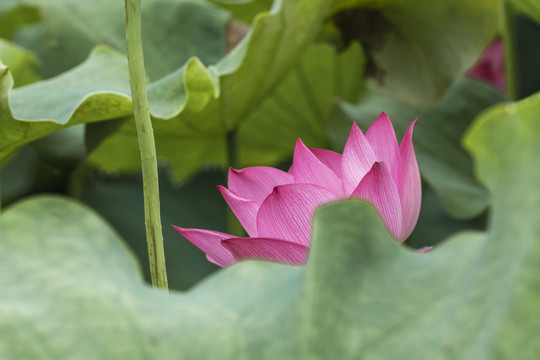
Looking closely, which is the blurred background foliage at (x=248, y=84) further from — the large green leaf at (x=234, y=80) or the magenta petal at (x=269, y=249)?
the magenta petal at (x=269, y=249)

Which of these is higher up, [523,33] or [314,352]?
[314,352]

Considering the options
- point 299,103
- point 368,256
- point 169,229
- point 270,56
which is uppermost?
point 368,256

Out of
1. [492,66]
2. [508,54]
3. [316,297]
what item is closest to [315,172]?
[316,297]

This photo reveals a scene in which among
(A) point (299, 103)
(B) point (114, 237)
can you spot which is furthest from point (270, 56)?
(B) point (114, 237)

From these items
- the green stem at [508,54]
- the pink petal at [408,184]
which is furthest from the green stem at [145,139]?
the green stem at [508,54]

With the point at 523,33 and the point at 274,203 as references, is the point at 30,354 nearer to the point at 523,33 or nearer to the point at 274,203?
the point at 274,203

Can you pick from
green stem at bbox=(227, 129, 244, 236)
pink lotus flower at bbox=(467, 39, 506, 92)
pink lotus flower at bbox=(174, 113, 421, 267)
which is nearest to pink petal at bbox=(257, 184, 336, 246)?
pink lotus flower at bbox=(174, 113, 421, 267)

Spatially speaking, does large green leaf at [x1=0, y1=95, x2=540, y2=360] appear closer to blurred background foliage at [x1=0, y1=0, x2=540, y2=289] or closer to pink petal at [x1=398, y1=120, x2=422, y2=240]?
pink petal at [x1=398, y1=120, x2=422, y2=240]

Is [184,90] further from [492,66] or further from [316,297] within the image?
[492,66]
